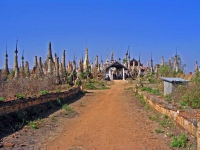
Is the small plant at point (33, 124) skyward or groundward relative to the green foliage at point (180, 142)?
skyward

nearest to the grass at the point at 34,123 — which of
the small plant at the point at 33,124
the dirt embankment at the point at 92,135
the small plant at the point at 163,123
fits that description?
the small plant at the point at 33,124

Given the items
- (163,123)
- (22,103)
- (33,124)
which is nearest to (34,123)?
(33,124)

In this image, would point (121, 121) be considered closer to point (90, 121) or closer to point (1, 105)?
point (90, 121)

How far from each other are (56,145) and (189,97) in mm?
7680

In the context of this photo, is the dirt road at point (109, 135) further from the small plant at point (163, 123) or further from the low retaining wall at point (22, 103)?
the low retaining wall at point (22, 103)

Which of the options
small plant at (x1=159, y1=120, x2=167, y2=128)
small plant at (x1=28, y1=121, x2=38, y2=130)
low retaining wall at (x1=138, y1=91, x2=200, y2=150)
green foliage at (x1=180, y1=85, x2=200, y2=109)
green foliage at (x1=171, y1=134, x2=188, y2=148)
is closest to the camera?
→ green foliage at (x1=171, y1=134, x2=188, y2=148)

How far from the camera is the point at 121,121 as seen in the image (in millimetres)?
13125

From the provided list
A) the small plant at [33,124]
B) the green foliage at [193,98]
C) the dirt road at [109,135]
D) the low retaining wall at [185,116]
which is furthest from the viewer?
the green foliage at [193,98]

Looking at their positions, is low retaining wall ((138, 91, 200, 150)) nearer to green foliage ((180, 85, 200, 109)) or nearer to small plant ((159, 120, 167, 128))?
small plant ((159, 120, 167, 128))

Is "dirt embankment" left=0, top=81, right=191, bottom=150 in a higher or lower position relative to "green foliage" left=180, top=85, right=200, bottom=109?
lower

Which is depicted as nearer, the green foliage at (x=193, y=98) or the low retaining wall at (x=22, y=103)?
the low retaining wall at (x=22, y=103)

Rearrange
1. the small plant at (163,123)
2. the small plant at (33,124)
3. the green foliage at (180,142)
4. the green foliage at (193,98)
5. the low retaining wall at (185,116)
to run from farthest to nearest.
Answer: the green foliage at (193,98), the small plant at (163,123), the small plant at (33,124), the low retaining wall at (185,116), the green foliage at (180,142)

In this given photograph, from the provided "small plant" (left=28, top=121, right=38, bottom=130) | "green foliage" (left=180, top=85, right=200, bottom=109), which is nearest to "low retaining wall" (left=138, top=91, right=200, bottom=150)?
"green foliage" (left=180, top=85, right=200, bottom=109)

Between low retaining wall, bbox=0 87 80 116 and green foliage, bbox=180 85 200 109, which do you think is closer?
low retaining wall, bbox=0 87 80 116
